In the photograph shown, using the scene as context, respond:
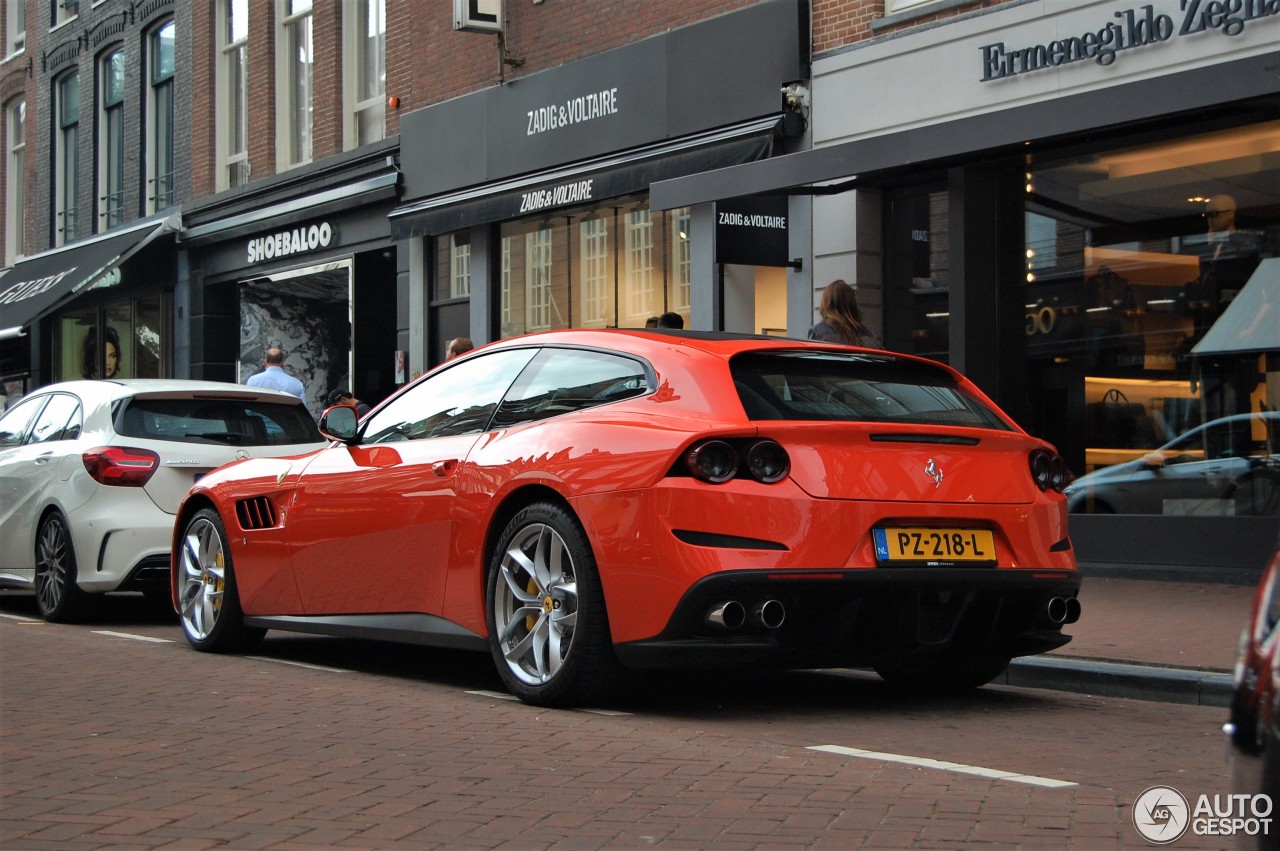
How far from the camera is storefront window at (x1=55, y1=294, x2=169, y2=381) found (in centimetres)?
2752

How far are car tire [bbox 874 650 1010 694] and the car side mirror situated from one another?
2587mm

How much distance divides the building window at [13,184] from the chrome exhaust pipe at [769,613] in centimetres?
3156

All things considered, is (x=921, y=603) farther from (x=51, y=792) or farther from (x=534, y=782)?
(x=51, y=792)

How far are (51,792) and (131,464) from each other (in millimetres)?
5362

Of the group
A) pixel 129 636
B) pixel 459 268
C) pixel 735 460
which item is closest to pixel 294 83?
pixel 459 268

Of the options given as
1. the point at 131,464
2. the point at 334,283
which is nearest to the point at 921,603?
the point at 131,464

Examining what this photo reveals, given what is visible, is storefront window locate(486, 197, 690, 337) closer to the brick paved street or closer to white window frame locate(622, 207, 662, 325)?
white window frame locate(622, 207, 662, 325)

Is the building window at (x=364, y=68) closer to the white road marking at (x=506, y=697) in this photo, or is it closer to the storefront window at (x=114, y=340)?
the storefront window at (x=114, y=340)

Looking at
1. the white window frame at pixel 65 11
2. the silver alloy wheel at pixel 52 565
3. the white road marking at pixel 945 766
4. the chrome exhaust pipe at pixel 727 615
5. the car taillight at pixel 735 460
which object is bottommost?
the white road marking at pixel 945 766

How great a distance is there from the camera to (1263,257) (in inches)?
445

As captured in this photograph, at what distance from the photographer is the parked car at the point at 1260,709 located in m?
2.29

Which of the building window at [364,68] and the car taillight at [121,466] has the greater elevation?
the building window at [364,68]

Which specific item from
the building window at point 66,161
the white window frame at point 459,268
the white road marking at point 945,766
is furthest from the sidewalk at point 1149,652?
the building window at point 66,161

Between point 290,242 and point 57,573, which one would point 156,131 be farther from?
point 57,573
